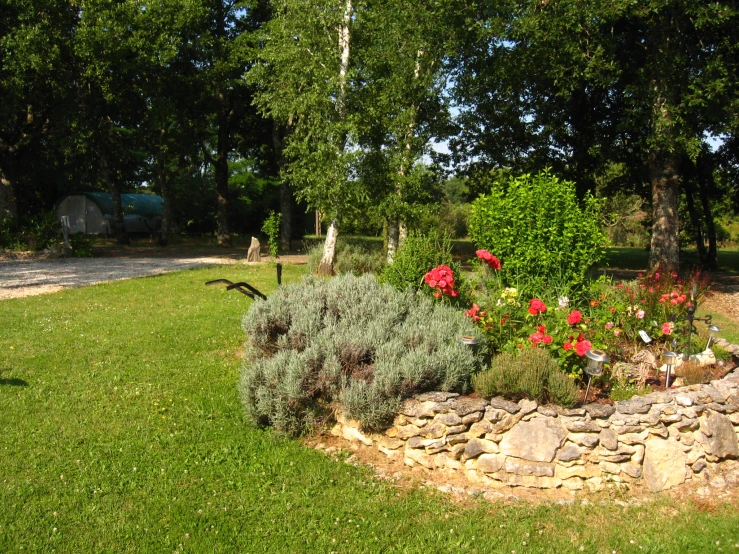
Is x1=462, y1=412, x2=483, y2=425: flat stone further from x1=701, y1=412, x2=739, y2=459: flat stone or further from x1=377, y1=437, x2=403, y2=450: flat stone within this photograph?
x1=701, y1=412, x2=739, y2=459: flat stone

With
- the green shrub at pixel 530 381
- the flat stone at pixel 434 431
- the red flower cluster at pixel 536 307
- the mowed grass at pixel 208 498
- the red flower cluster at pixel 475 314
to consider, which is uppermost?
the red flower cluster at pixel 536 307

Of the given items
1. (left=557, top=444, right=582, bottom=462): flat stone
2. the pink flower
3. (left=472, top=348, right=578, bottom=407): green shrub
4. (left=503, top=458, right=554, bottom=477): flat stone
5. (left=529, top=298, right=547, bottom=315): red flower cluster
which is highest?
(left=529, top=298, right=547, bottom=315): red flower cluster

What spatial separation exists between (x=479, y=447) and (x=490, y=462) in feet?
0.38

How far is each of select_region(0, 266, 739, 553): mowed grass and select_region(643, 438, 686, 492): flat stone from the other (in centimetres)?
15

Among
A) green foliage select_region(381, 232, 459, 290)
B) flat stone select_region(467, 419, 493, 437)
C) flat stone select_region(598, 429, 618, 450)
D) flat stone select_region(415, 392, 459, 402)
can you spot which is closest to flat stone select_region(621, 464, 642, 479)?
flat stone select_region(598, 429, 618, 450)

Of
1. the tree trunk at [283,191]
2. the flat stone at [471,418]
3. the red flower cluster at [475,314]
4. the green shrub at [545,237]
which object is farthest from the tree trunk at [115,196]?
the flat stone at [471,418]

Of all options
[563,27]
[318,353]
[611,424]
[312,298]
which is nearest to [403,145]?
[563,27]

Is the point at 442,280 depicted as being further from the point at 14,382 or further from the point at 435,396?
the point at 14,382

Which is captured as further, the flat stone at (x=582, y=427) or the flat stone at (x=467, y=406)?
the flat stone at (x=467, y=406)

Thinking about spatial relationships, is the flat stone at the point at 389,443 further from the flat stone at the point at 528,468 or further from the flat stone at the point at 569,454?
the flat stone at the point at 569,454

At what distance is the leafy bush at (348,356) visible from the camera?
4387 mm

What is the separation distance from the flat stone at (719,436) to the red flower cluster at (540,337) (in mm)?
1148

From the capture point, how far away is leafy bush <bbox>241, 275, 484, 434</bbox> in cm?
439

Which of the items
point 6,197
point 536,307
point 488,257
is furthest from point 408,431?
point 6,197
